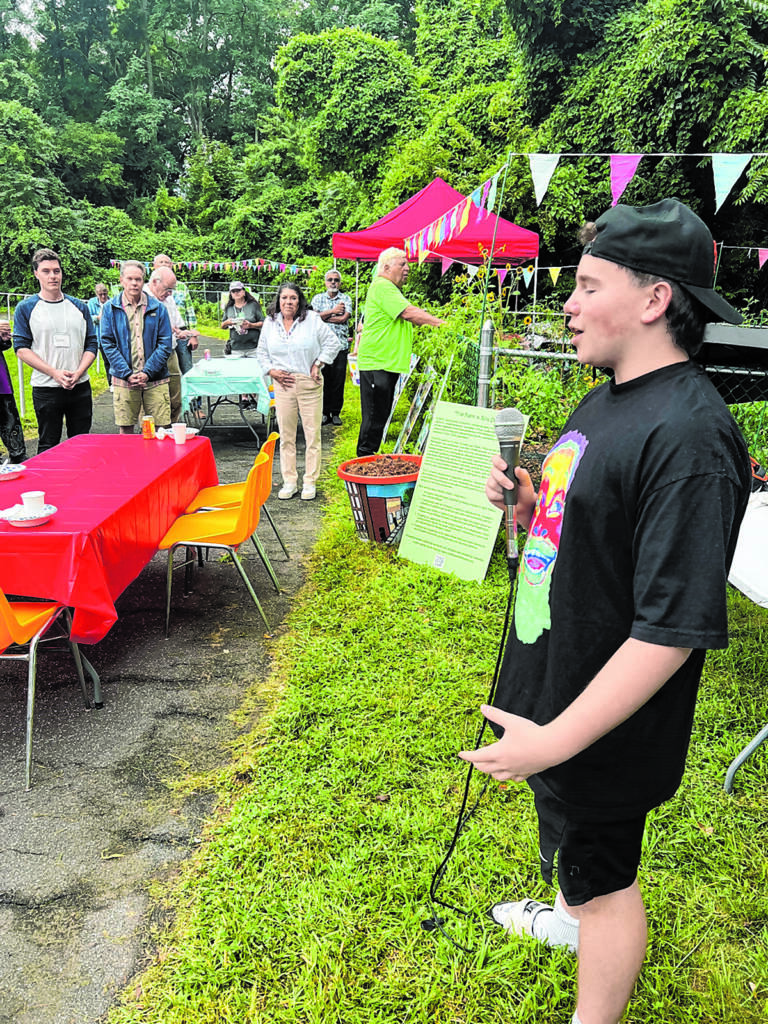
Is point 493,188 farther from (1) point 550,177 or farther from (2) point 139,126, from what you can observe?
(2) point 139,126

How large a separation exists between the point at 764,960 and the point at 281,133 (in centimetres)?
3868

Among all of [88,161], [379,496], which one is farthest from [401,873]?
[88,161]

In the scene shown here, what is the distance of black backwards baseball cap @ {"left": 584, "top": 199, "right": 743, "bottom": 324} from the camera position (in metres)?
1.11

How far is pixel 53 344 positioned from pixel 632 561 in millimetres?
5225

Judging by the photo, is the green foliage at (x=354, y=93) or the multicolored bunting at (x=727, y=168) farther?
the green foliage at (x=354, y=93)

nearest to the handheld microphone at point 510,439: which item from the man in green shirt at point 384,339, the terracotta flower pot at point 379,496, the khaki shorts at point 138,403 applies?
the terracotta flower pot at point 379,496

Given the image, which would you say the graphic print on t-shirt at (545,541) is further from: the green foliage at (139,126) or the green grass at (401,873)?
the green foliage at (139,126)

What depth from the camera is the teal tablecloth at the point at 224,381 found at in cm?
758

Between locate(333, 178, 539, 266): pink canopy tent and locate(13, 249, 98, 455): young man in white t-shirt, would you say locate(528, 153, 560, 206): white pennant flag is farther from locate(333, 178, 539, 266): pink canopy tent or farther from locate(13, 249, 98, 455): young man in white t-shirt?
locate(333, 178, 539, 266): pink canopy tent

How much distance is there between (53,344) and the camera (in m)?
5.28

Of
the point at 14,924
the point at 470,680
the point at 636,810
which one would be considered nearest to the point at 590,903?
the point at 636,810

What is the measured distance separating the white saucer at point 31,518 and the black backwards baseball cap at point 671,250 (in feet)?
8.31

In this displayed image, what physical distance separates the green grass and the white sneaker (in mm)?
32

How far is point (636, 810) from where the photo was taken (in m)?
1.30
